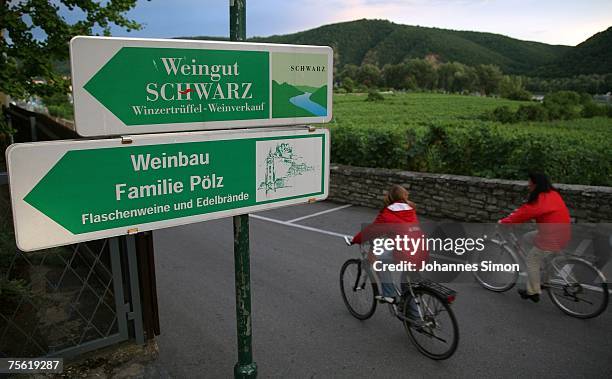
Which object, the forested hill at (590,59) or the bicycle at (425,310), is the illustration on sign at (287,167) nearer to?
the bicycle at (425,310)

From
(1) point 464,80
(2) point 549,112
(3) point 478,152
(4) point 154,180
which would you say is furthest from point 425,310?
(1) point 464,80

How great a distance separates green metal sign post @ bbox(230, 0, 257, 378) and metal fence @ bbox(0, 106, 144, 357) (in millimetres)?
1529

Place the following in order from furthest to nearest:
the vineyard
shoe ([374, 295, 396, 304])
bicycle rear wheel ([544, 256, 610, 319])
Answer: the vineyard
bicycle rear wheel ([544, 256, 610, 319])
shoe ([374, 295, 396, 304])

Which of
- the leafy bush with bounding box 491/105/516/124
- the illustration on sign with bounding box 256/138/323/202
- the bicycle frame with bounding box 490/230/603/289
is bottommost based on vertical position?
the bicycle frame with bounding box 490/230/603/289

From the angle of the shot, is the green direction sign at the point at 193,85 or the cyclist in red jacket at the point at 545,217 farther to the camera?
the cyclist in red jacket at the point at 545,217

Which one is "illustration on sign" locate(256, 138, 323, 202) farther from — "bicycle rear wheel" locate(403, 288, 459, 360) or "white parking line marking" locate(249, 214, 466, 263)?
"white parking line marking" locate(249, 214, 466, 263)

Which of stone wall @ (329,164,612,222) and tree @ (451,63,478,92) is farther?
tree @ (451,63,478,92)

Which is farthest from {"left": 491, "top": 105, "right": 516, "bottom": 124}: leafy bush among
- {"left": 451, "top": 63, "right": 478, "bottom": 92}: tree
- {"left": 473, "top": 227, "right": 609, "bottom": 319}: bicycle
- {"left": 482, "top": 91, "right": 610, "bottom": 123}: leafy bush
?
{"left": 451, "top": 63, "right": 478, "bottom": 92}: tree

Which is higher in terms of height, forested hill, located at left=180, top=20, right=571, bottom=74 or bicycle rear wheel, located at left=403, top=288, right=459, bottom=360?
forested hill, located at left=180, top=20, right=571, bottom=74

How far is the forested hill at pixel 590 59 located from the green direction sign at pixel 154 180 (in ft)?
182

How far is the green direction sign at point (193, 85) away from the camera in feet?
6.31

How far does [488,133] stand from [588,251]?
372cm

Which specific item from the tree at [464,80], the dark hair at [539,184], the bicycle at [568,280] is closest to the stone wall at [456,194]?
the bicycle at [568,280]

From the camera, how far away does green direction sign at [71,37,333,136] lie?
1922mm
